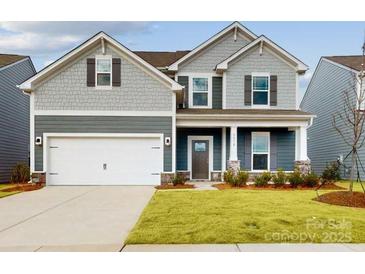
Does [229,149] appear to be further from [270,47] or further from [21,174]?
[21,174]

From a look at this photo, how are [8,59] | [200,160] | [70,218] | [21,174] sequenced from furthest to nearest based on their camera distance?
1. [8,59]
2. [200,160]
3. [21,174]
4. [70,218]

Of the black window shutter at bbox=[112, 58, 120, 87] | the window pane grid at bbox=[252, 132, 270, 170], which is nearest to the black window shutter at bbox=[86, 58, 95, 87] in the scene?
the black window shutter at bbox=[112, 58, 120, 87]

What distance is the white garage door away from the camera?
668 inches

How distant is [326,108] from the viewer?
2453cm

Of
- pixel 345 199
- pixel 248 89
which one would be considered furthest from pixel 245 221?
pixel 248 89

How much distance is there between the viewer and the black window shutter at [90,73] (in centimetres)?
1697

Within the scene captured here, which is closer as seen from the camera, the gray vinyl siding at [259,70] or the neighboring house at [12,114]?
the gray vinyl siding at [259,70]

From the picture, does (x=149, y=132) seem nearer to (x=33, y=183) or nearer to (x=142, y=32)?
(x=142, y=32)

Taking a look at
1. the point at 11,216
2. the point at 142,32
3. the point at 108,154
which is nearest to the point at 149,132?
the point at 108,154

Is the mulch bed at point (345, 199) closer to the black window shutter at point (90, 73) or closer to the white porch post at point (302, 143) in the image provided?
the white porch post at point (302, 143)

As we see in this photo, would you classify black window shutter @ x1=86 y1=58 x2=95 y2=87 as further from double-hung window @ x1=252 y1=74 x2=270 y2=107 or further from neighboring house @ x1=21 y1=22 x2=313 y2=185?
double-hung window @ x1=252 y1=74 x2=270 y2=107

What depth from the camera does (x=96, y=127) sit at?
55.4ft

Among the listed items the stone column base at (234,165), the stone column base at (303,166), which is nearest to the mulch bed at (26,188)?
the stone column base at (234,165)

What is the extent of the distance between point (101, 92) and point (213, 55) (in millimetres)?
5993
